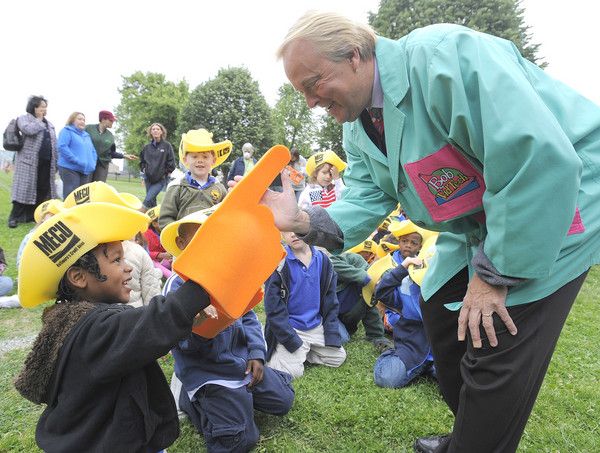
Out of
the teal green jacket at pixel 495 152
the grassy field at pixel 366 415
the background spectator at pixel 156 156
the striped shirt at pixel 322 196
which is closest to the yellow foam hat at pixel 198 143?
the striped shirt at pixel 322 196

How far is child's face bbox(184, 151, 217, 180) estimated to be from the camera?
192 inches

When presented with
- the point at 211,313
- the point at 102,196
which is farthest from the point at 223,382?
the point at 102,196

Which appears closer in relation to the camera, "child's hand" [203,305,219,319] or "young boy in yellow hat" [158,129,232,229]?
"child's hand" [203,305,219,319]

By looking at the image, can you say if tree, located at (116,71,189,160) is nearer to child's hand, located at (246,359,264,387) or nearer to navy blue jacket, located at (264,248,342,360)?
navy blue jacket, located at (264,248,342,360)

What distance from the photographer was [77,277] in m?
1.73

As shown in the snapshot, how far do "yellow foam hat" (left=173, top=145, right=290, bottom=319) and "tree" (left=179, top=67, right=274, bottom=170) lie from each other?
27.6 metres

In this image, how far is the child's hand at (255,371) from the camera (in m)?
2.80

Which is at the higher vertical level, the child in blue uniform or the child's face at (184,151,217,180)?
the child's face at (184,151,217,180)

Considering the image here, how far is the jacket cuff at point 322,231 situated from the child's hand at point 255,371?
116cm

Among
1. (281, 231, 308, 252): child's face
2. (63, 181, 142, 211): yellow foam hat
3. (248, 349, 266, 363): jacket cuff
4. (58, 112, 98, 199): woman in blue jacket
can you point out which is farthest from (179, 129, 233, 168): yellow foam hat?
(58, 112, 98, 199): woman in blue jacket

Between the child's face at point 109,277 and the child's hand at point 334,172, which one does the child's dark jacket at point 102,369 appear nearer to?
the child's face at point 109,277

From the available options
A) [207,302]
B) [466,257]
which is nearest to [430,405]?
[466,257]

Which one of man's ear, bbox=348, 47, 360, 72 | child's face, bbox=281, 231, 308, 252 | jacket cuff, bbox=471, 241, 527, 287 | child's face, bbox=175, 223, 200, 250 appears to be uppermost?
man's ear, bbox=348, 47, 360, 72

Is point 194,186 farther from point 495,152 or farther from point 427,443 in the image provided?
point 495,152
